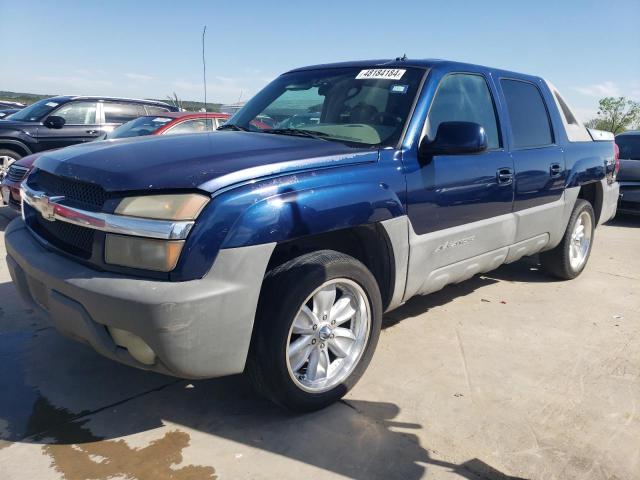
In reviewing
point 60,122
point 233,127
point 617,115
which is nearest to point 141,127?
point 60,122

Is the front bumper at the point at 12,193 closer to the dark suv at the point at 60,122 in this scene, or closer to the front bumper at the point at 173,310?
the dark suv at the point at 60,122

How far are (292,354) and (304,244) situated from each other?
555 mm

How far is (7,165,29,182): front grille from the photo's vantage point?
20.4 ft

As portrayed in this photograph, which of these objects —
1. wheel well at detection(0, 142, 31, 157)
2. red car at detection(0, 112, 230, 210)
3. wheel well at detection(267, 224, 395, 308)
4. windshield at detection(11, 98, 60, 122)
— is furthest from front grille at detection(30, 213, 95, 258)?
windshield at detection(11, 98, 60, 122)

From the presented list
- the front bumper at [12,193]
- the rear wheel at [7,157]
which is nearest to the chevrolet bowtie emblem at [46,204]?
the front bumper at [12,193]

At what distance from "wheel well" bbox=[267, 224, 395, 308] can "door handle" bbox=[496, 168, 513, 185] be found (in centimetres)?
120

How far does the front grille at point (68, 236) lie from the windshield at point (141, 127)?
423 cm

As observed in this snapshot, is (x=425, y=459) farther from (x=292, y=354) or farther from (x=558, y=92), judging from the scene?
(x=558, y=92)

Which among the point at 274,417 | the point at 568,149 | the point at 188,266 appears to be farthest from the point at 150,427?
the point at 568,149

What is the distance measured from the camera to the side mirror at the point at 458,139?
9.92ft

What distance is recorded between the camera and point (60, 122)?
8430 mm

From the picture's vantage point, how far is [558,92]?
4.91m

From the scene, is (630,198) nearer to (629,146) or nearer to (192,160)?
(629,146)

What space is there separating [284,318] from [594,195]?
4232 mm
